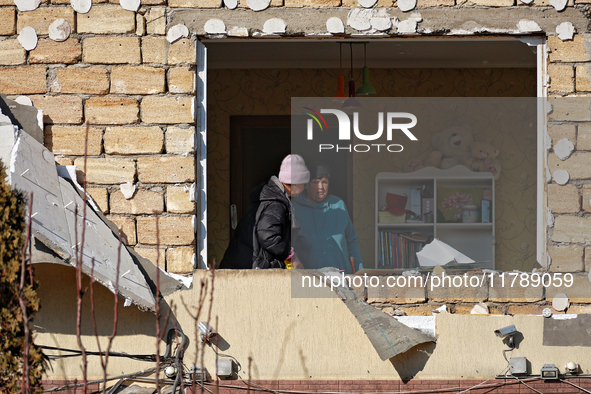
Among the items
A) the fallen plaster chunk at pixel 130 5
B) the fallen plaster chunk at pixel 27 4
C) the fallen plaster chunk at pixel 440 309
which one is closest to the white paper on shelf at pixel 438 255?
the fallen plaster chunk at pixel 440 309

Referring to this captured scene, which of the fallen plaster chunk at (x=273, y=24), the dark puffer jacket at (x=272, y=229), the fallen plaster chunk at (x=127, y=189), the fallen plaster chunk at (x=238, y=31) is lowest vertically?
the dark puffer jacket at (x=272, y=229)

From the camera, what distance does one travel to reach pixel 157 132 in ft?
11.6

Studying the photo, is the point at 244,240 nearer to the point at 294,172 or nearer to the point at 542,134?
the point at 294,172

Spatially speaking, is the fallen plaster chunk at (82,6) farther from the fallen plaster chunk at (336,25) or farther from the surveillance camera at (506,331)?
the surveillance camera at (506,331)

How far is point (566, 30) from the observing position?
11.5 ft

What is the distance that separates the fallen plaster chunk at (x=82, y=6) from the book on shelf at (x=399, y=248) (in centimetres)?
246

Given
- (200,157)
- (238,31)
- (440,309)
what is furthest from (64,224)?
(440,309)

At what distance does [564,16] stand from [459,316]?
74.0 inches

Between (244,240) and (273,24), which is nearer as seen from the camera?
(273,24)

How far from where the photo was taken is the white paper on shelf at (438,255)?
12.8 ft

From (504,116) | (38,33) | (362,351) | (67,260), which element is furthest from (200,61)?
(504,116)

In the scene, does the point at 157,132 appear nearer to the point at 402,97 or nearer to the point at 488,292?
the point at 488,292

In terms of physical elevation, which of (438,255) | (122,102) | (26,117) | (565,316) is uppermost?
(122,102)

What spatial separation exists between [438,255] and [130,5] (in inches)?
99.9
